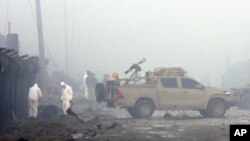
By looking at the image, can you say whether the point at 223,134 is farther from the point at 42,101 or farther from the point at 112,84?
the point at 42,101

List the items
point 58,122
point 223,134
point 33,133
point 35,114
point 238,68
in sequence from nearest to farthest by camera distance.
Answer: point 33,133 < point 223,134 < point 58,122 < point 35,114 < point 238,68

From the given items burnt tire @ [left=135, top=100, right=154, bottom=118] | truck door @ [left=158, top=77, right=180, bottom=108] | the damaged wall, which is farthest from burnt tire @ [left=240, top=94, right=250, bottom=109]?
the damaged wall

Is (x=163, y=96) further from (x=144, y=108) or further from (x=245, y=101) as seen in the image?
(x=245, y=101)

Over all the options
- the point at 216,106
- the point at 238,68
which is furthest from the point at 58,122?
the point at 238,68

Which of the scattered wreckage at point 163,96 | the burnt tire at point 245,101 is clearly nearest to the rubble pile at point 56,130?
the scattered wreckage at point 163,96

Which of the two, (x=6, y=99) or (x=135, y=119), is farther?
(x=135, y=119)

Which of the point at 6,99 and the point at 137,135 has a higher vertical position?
the point at 6,99

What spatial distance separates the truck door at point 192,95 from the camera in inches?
765

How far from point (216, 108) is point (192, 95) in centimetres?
129

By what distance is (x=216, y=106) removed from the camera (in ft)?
64.5

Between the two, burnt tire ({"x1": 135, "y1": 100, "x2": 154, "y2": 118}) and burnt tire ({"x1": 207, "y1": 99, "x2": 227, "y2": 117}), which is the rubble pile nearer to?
burnt tire ({"x1": 135, "y1": 100, "x2": 154, "y2": 118})

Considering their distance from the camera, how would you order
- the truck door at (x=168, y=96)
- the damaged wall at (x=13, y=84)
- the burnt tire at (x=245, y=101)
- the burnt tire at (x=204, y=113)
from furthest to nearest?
the burnt tire at (x=245, y=101)
the burnt tire at (x=204, y=113)
the truck door at (x=168, y=96)
the damaged wall at (x=13, y=84)

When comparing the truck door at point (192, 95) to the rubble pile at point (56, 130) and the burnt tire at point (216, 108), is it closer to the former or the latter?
the burnt tire at point (216, 108)

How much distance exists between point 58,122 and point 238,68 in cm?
4317
